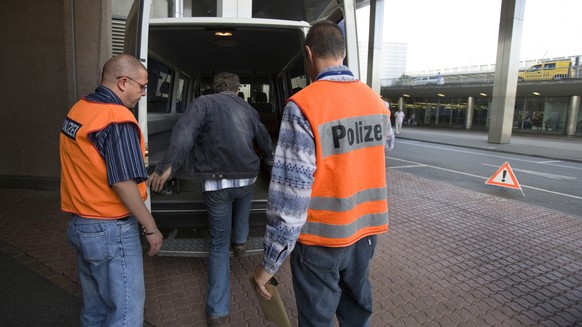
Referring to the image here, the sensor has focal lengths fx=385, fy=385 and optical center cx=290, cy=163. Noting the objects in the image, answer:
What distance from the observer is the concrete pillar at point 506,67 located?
18.4 meters

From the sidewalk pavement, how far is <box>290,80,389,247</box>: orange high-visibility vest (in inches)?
66.4

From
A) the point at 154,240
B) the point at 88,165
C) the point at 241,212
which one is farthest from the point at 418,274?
the point at 88,165

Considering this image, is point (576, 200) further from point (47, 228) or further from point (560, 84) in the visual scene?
point (560, 84)

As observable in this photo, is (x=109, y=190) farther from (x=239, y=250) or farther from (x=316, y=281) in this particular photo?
(x=239, y=250)

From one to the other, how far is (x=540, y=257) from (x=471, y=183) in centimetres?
498

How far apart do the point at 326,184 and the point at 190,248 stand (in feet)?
7.43

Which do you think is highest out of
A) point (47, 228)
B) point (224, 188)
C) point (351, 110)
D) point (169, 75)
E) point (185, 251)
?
point (169, 75)

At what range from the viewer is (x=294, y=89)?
6711 mm

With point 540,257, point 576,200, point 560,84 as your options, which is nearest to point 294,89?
point 540,257

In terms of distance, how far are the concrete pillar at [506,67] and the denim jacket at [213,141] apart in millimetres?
19711

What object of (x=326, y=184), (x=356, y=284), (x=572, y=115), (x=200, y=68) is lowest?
(x=356, y=284)

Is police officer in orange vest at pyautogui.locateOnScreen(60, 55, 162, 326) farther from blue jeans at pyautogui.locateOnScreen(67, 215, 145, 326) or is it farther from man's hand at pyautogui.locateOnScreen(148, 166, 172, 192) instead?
man's hand at pyautogui.locateOnScreen(148, 166, 172, 192)

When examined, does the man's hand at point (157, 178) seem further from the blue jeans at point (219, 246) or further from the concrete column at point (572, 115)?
the concrete column at point (572, 115)

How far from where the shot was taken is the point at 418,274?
422cm
